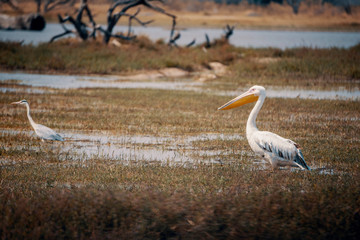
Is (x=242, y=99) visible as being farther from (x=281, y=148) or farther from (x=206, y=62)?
(x=206, y=62)

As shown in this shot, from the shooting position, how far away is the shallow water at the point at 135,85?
1931cm

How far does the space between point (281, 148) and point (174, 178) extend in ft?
5.87

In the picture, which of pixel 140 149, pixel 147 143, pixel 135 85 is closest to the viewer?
pixel 140 149

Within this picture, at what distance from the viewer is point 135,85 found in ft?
72.0

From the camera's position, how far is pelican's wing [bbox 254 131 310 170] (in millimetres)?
7777

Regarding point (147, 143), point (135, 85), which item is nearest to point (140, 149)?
point (147, 143)

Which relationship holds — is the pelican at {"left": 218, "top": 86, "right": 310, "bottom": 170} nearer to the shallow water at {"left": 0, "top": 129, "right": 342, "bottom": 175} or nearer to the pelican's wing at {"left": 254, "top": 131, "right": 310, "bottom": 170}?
the pelican's wing at {"left": 254, "top": 131, "right": 310, "bottom": 170}

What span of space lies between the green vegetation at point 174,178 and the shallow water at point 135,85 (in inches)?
75.5

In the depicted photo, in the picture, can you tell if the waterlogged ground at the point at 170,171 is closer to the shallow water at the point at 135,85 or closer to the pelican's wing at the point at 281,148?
the pelican's wing at the point at 281,148

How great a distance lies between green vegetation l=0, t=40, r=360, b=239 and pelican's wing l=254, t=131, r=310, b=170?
244 millimetres

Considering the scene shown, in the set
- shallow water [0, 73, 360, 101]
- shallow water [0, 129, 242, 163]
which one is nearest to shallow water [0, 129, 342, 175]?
shallow water [0, 129, 242, 163]

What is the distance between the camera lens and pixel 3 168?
7867 millimetres

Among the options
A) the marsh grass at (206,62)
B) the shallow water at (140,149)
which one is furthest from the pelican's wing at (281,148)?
the marsh grass at (206,62)

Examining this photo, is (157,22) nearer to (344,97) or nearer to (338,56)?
(338,56)
